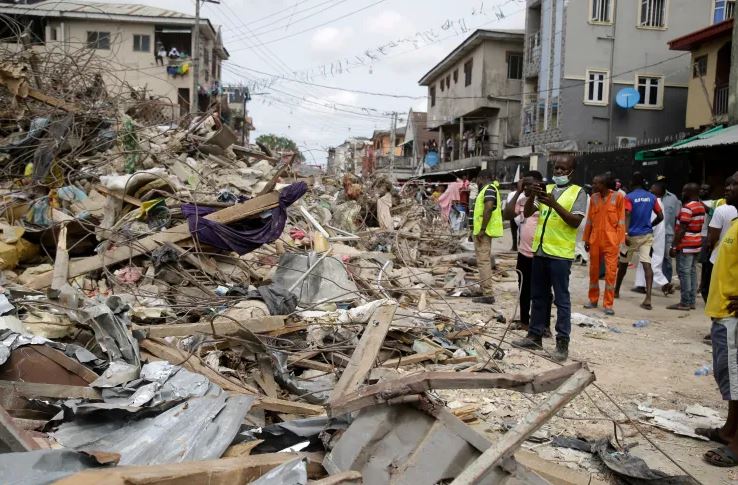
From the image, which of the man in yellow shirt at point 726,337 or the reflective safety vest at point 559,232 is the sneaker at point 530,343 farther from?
the man in yellow shirt at point 726,337

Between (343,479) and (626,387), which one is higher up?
(343,479)

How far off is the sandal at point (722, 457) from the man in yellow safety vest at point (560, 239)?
1712 mm

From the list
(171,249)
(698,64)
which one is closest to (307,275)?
(171,249)

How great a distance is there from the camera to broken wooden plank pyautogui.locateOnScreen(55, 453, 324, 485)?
222 centimetres

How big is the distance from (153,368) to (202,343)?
91cm

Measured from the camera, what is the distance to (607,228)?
24.1ft

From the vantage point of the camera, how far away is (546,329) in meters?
5.84

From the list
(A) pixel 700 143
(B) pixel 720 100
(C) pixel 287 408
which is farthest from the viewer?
(B) pixel 720 100

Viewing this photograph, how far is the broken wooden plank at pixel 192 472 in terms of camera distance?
2.22 meters

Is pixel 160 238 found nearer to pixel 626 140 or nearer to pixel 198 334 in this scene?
pixel 198 334

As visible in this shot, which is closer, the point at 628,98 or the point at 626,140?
the point at 628,98

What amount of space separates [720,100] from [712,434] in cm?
1893

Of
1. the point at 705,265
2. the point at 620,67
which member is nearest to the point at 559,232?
the point at 705,265

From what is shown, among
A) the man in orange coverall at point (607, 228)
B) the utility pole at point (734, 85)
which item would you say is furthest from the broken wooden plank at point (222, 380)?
the utility pole at point (734, 85)
